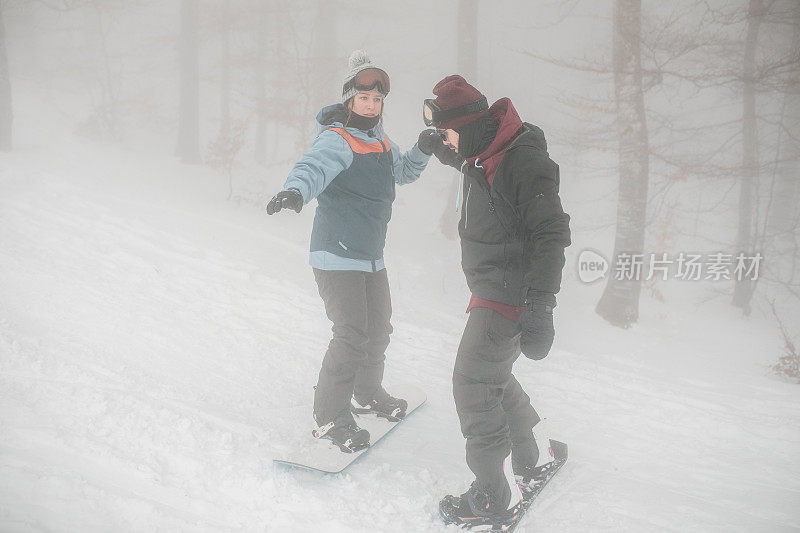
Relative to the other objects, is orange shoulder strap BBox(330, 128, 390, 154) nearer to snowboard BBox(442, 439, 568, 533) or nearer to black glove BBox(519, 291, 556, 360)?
black glove BBox(519, 291, 556, 360)

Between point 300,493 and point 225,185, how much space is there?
1075 cm

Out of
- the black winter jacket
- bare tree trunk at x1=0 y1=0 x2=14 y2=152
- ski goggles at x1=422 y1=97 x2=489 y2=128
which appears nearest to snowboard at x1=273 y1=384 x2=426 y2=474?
the black winter jacket

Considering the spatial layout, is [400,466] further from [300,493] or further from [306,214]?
[306,214]

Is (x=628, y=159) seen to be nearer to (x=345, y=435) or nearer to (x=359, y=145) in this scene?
(x=359, y=145)

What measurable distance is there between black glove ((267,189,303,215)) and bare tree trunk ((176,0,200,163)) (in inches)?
516

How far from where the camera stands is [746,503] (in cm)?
284

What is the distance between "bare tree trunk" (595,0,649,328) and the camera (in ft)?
23.6

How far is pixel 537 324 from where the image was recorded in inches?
84.7

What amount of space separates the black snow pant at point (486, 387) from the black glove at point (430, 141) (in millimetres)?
1045

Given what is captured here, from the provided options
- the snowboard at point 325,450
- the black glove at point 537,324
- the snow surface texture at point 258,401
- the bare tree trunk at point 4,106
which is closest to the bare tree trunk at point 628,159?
the snow surface texture at point 258,401

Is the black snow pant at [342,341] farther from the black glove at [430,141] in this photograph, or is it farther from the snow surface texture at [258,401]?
the black glove at [430,141]

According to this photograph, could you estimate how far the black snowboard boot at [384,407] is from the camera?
3492 millimetres

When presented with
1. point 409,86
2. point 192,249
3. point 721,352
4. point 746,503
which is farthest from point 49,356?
point 409,86

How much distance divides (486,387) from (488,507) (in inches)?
24.7
